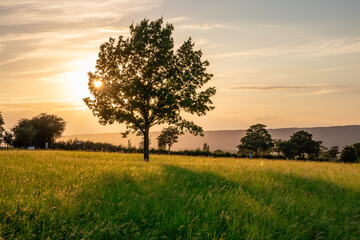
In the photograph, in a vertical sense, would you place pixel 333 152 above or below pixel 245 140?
below

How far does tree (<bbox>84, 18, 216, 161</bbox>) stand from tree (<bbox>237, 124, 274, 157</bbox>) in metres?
46.2

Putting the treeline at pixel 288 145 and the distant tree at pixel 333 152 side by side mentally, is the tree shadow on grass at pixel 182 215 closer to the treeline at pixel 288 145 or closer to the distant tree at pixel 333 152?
the treeline at pixel 288 145

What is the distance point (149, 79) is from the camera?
73.9 feet

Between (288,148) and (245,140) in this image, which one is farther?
(245,140)

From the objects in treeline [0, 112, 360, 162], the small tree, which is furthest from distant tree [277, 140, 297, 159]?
the small tree

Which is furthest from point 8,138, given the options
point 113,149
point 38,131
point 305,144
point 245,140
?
point 305,144

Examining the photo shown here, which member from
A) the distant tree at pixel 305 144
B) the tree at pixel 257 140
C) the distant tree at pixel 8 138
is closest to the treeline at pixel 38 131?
the distant tree at pixel 8 138

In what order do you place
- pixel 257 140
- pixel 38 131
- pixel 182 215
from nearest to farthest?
pixel 182 215 < pixel 257 140 < pixel 38 131

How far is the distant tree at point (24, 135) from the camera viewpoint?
6719cm

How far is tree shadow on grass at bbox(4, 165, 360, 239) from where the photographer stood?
5.54 metres

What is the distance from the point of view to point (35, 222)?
214 inches

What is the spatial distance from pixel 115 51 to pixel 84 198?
17.7 m

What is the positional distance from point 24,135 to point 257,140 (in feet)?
186

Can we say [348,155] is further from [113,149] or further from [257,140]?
[113,149]
